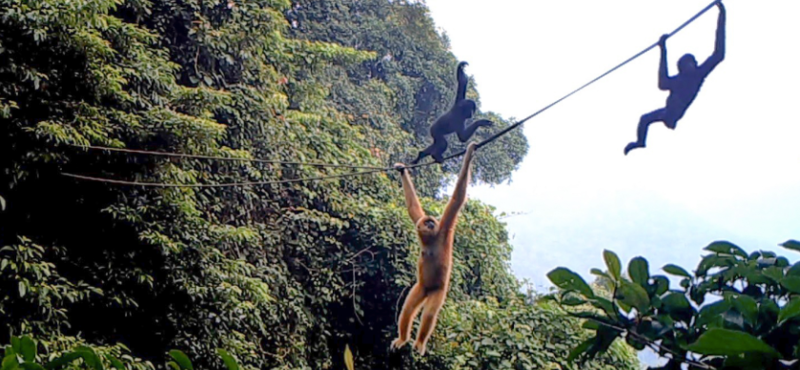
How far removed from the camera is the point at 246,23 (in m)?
5.16

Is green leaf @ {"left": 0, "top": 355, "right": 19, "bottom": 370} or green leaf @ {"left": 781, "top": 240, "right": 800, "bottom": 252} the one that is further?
green leaf @ {"left": 781, "top": 240, "right": 800, "bottom": 252}

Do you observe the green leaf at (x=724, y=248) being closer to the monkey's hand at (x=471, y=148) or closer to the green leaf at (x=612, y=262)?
the green leaf at (x=612, y=262)


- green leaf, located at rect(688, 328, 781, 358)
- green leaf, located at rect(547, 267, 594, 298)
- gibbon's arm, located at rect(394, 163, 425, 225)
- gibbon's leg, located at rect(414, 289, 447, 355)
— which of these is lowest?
green leaf, located at rect(688, 328, 781, 358)

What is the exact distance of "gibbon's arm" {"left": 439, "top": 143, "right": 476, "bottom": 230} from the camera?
2.82m

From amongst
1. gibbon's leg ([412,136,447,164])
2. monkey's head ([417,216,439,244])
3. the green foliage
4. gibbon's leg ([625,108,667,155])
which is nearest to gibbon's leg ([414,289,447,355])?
monkey's head ([417,216,439,244])

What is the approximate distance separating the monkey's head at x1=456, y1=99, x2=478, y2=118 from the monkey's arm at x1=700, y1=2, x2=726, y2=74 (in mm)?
864

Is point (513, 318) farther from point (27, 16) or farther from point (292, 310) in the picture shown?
point (27, 16)

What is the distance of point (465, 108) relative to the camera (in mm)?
2377

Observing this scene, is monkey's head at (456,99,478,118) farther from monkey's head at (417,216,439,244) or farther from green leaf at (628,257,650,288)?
green leaf at (628,257,650,288)

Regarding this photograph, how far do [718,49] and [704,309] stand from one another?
886mm

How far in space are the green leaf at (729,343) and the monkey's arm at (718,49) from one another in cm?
102

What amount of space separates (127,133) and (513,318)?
122 inches

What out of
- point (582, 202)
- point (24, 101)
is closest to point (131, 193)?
point (24, 101)

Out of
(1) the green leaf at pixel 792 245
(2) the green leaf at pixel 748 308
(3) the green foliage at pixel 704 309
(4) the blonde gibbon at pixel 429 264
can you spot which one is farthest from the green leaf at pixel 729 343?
(4) the blonde gibbon at pixel 429 264
